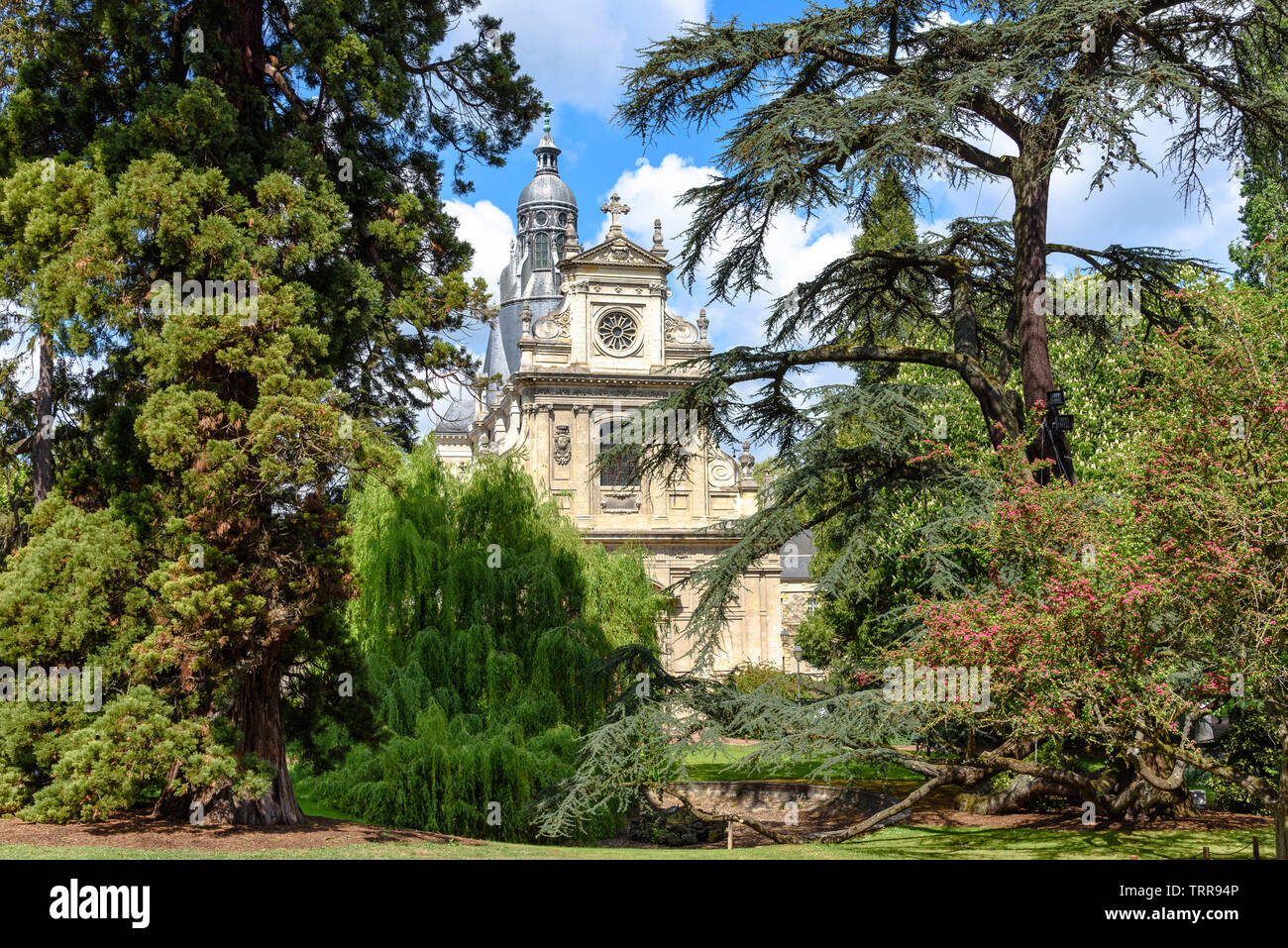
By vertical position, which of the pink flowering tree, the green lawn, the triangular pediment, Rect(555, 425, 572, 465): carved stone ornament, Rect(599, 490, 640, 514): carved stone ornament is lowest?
the green lawn

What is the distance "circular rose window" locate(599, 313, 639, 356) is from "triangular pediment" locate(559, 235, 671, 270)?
1.89m

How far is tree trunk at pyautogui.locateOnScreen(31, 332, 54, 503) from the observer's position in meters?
13.2

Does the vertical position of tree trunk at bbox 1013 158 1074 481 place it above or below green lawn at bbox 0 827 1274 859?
above

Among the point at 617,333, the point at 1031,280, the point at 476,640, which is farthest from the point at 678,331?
the point at 1031,280

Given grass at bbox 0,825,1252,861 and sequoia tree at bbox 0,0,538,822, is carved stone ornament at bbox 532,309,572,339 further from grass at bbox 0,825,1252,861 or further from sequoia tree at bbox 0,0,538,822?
grass at bbox 0,825,1252,861

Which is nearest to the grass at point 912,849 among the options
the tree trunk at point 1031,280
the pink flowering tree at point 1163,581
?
the pink flowering tree at point 1163,581

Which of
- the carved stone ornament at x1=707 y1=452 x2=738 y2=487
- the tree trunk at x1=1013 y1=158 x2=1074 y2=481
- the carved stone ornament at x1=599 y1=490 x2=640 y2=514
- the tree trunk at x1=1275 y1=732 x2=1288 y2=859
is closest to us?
the tree trunk at x1=1275 y1=732 x2=1288 y2=859

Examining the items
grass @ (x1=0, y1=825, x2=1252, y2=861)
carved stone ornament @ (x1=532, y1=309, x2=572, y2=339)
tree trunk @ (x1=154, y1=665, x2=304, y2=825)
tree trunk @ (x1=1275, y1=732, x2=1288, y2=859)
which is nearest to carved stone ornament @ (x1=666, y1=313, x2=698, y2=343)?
carved stone ornament @ (x1=532, y1=309, x2=572, y2=339)

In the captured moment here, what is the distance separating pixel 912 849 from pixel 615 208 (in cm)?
3005

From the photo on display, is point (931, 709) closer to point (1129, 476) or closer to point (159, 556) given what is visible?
point (1129, 476)

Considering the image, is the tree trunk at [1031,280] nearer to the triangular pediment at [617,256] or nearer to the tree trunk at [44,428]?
the tree trunk at [44,428]

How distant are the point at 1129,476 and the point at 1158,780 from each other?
11.6 ft

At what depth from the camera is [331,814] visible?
13828 millimetres

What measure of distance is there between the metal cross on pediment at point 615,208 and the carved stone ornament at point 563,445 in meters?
7.45
